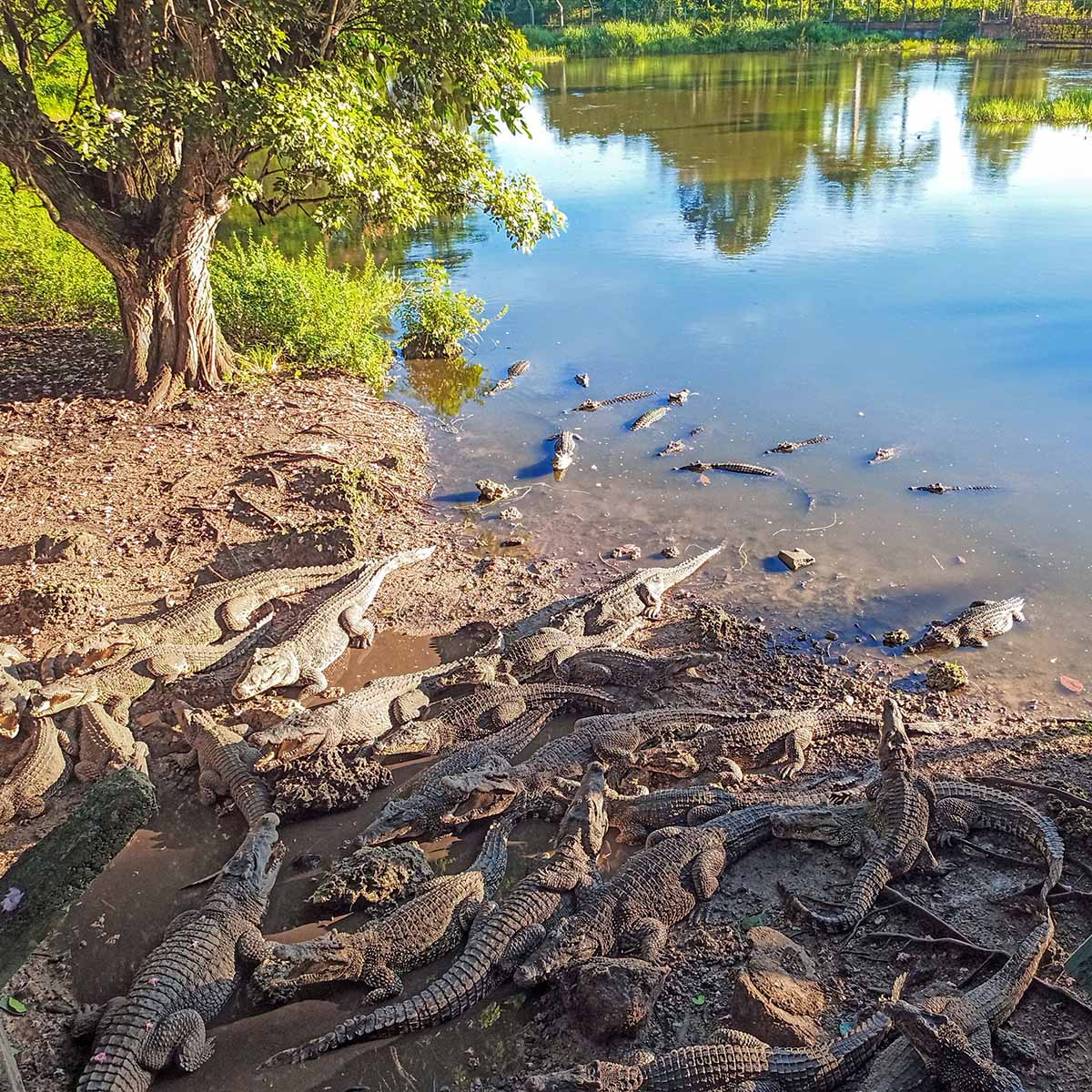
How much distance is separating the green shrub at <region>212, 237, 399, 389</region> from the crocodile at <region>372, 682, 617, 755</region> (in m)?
7.46

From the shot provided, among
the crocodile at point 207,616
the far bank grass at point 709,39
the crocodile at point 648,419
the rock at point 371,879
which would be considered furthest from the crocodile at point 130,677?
the far bank grass at point 709,39

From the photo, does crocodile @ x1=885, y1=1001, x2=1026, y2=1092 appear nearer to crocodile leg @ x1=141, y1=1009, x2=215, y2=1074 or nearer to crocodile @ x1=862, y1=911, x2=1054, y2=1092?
crocodile @ x1=862, y1=911, x2=1054, y2=1092

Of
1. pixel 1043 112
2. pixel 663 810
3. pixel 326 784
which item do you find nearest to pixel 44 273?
pixel 326 784

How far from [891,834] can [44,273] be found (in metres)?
14.5

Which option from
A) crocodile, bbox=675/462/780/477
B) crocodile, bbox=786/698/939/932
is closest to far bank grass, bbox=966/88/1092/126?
crocodile, bbox=675/462/780/477

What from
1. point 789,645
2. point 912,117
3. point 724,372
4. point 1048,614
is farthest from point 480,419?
point 912,117

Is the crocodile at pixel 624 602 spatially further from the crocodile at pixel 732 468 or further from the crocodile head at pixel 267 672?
the crocodile at pixel 732 468

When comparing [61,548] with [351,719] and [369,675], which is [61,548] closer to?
[369,675]

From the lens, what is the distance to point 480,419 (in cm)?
1227

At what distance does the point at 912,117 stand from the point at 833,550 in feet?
96.6

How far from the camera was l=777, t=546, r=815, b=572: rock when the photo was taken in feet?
27.9

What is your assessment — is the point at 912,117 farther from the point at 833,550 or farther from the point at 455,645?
the point at 455,645

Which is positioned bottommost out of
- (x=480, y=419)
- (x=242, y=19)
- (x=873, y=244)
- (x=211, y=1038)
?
(x=211, y=1038)

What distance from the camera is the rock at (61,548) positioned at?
7793mm
